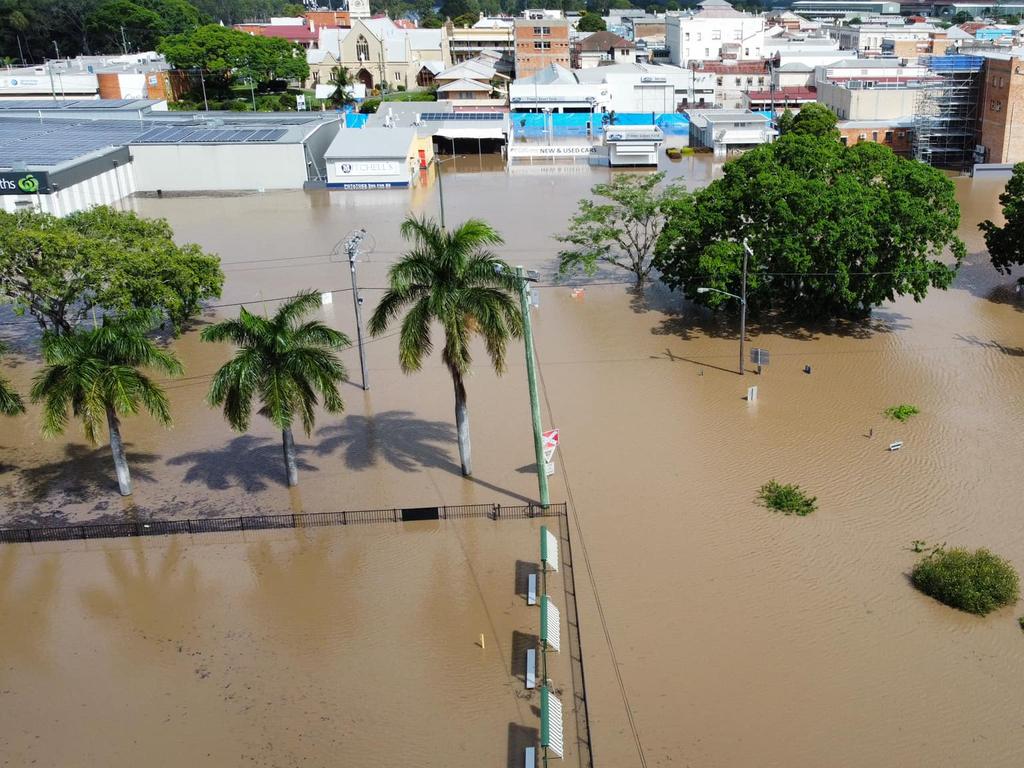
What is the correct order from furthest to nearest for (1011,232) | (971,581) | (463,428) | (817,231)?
(1011,232), (817,231), (463,428), (971,581)

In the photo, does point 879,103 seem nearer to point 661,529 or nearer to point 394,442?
point 394,442

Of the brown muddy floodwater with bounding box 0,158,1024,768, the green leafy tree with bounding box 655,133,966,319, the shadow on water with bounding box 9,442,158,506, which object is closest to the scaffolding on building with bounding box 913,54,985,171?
the brown muddy floodwater with bounding box 0,158,1024,768

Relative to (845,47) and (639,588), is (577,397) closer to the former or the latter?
(639,588)

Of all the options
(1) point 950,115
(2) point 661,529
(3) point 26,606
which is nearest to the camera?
(3) point 26,606

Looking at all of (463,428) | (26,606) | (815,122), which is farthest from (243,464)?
(815,122)

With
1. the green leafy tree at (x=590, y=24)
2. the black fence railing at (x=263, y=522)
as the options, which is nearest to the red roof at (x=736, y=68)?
the green leafy tree at (x=590, y=24)

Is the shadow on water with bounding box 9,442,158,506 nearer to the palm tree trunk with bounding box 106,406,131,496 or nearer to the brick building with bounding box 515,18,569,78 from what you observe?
the palm tree trunk with bounding box 106,406,131,496
